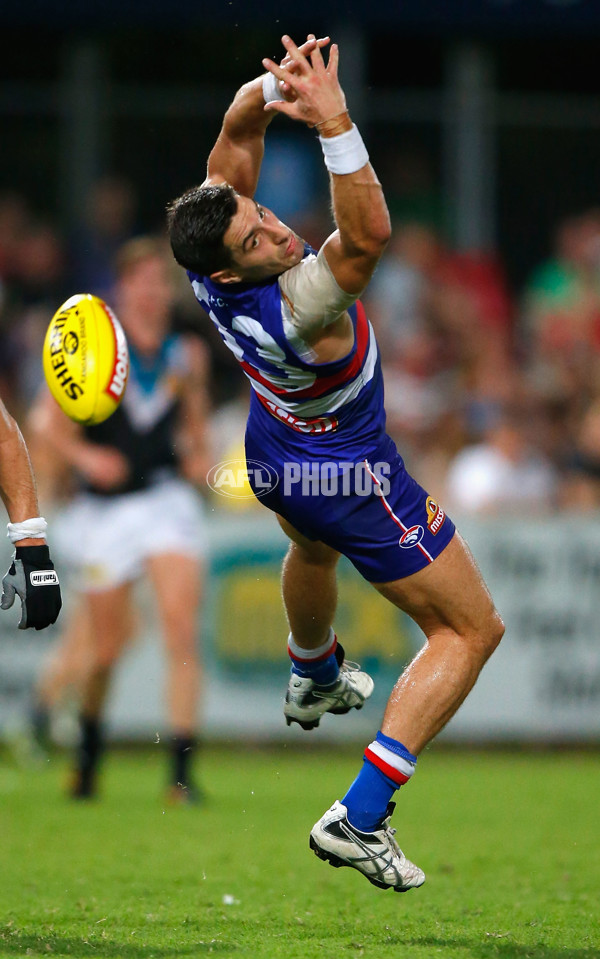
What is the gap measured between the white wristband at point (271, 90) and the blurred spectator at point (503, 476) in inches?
232

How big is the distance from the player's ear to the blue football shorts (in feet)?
2.31

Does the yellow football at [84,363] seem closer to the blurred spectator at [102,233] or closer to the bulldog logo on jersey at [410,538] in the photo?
the bulldog logo on jersey at [410,538]

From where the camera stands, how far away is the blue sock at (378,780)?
185 inches

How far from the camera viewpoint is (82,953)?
445cm

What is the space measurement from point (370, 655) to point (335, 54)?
626cm

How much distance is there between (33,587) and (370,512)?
3.84ft

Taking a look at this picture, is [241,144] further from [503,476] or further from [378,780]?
[503,476]

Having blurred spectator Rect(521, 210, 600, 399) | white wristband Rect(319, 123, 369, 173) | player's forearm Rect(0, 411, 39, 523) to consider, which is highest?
white wristband Rect(319, 123, 369, 173)

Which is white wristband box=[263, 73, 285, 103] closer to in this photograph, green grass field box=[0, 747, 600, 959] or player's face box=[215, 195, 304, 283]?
player's face box=[215, 195, 304, 283]

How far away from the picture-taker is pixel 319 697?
5656 mm

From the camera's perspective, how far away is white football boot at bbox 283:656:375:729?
222 inches

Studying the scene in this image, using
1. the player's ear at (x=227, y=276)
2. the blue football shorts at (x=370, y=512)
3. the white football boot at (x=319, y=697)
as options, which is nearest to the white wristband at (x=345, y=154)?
the player's ear at (x=227, y=276)

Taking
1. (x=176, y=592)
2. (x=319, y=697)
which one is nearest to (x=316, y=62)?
(x=319, y=697)

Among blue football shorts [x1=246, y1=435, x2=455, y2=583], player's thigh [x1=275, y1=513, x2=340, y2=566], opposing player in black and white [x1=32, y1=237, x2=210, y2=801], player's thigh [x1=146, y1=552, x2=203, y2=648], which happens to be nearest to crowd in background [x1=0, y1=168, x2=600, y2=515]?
opposing player in black and white [x1=32, y1=237, x2=210, y2=801]
